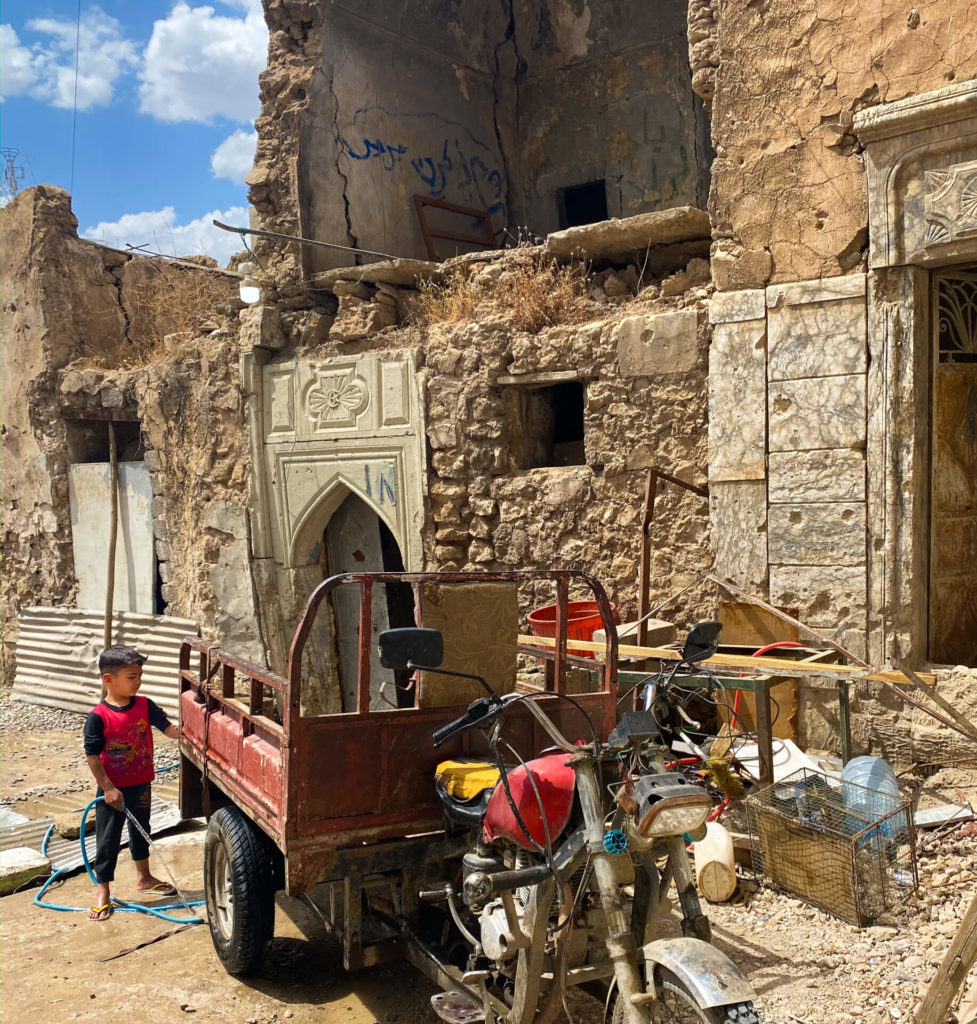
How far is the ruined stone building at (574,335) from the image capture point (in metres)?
5.64

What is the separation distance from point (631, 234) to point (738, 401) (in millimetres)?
1848

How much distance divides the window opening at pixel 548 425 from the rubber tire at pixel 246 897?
418 cm

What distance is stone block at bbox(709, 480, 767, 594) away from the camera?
20.2ft

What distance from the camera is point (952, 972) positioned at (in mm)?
2676

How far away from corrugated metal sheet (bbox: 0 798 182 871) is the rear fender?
427 cm

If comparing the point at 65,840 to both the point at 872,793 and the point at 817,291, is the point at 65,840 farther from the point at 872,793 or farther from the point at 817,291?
the point at 817,291

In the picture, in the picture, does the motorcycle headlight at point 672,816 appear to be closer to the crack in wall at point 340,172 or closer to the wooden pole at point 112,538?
the crack in wall at point 340,172

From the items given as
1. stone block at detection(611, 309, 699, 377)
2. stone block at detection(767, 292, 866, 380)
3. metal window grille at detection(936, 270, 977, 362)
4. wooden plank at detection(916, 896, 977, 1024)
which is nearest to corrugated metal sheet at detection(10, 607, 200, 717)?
stone block at detection(611, 309, 699, 377)

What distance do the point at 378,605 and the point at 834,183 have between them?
580 cm

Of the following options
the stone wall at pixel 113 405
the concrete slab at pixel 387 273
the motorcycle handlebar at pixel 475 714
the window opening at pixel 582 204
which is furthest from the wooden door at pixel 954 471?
the window opening at pixel 582 204

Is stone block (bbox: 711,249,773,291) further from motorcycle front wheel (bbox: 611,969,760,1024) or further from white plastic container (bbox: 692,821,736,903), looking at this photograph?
motorcycle front wheel (bbox: 611,969,760,1024)

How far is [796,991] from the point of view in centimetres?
367

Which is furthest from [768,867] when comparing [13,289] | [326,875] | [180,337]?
[13,289]

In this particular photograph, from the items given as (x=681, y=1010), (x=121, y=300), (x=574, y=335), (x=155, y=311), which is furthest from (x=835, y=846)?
(x=121, y=300)
